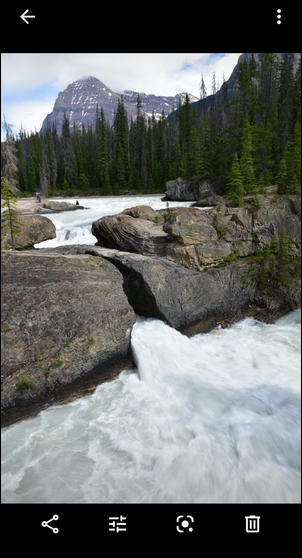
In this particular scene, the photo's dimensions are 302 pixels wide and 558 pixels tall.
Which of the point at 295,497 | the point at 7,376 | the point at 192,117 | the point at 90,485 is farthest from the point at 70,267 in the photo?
the point at 192,117

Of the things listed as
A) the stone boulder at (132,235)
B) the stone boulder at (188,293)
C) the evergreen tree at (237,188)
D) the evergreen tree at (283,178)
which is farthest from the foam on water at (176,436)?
the evergreen tree at (237,188)

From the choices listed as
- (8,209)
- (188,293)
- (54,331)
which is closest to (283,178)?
(188,293)

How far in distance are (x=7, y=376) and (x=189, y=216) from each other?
6.79 metres

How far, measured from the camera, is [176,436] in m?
4.62

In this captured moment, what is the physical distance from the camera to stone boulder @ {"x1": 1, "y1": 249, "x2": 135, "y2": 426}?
5.29 meters

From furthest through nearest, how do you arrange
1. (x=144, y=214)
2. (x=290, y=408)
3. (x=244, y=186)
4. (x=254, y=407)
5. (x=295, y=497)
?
(x=144, y=214) < (x=244, y=186) < (x=254, y=407) < (x=290, y=408) < (x=295, y=497)

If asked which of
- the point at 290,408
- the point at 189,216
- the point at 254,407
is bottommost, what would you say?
the point at 254,407

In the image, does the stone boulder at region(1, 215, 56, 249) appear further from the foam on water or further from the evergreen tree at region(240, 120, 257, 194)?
the evergreen tree at region(240, 120, 257, 194)

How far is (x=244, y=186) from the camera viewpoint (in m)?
9.95
